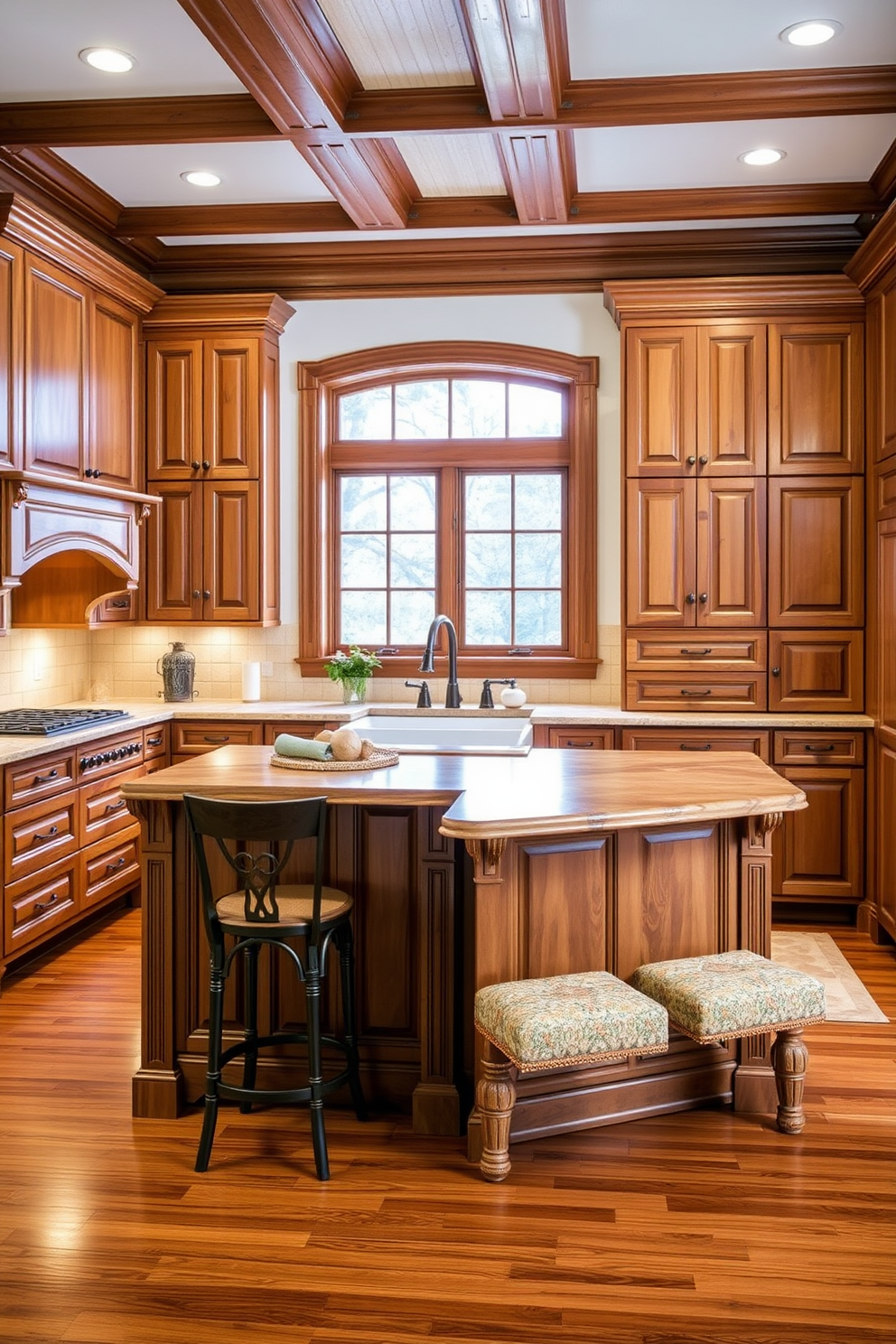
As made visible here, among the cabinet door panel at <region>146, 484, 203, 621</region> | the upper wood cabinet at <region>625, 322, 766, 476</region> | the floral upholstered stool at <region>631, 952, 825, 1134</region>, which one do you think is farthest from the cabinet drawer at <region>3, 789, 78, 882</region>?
the upper wood cabinet at <region>625, 322, 766, 476</region>

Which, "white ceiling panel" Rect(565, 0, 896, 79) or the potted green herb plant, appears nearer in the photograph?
"white ceiling panel" Rect(565, 0, 896, 79)

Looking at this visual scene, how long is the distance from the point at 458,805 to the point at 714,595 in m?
2.84

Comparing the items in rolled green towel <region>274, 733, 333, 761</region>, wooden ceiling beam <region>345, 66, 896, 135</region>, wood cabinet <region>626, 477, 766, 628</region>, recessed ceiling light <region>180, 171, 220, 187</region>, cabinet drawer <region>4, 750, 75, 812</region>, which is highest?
recessed ceiling light <region>180, 171, 220, 187</region>

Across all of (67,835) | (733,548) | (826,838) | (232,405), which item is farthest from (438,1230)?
(232,405)

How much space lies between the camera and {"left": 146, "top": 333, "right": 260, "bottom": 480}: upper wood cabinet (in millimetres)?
5895

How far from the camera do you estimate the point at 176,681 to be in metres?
6.05

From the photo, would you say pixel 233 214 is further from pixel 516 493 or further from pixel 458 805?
pixel 458 805

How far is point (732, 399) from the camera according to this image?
5.51 meters

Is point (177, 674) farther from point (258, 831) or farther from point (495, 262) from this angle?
point (258, 831)

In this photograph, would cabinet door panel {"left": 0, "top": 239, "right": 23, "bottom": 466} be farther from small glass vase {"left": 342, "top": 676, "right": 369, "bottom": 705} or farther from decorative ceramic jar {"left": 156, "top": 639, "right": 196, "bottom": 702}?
small glass vase {"left": 342, "top": 676, "right": 369, "bottom": 705}

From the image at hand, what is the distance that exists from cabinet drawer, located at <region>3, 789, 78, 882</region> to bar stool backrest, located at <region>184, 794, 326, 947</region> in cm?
159

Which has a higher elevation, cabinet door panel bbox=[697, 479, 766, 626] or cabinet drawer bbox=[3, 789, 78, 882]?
cabinet door panel bbox=[697, 479, 766, 626]

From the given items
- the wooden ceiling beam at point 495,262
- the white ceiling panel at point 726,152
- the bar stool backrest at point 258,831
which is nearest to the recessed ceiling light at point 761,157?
the white ceiling panel at point 726,152

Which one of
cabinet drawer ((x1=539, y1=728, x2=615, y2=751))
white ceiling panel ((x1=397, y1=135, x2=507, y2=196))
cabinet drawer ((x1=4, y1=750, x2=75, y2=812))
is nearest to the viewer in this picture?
cabinet drawer ((x1=4, y1=750, x2=75, y2=812))
